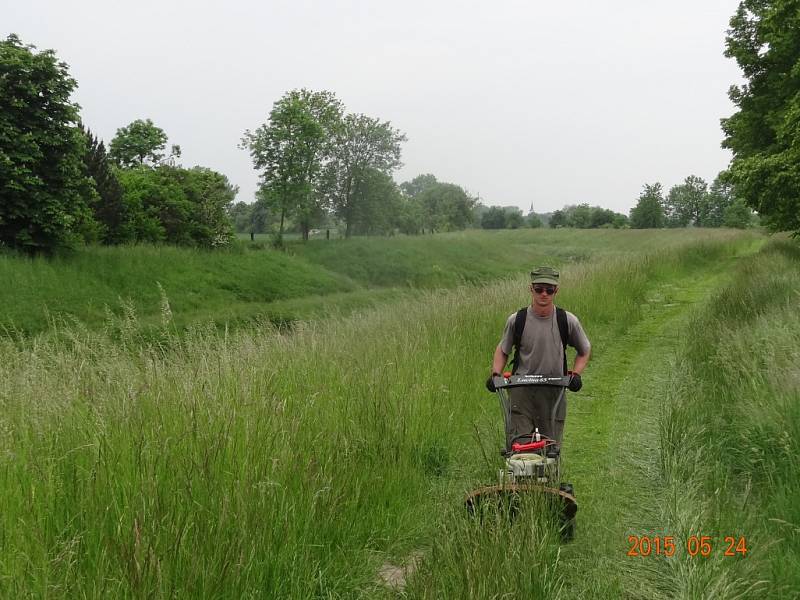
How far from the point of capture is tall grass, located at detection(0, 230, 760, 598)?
8.66ft

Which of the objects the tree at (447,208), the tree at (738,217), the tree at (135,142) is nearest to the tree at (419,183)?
the tree at (447,208)

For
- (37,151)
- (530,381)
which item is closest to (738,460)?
(530,381)

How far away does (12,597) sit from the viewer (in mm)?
2311

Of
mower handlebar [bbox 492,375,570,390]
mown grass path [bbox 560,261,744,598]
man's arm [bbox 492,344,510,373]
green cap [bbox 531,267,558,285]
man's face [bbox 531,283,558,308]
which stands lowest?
mown grass path [bbox 560,261,744,598]

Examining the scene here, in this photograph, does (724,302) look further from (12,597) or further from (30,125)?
(30,125)

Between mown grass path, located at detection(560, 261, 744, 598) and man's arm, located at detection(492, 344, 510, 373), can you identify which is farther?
man's arm, located at detection(492, 344, 510, 373)

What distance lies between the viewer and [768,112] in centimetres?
1756

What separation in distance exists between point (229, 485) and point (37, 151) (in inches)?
849

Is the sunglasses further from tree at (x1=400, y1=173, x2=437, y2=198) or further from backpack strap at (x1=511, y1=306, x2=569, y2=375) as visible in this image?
tree at (x1=400, y1=173, x2=437, y2=198)

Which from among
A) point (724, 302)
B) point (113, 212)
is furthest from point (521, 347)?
point (113, 212)

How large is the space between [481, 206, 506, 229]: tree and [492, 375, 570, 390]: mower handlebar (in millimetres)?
99312

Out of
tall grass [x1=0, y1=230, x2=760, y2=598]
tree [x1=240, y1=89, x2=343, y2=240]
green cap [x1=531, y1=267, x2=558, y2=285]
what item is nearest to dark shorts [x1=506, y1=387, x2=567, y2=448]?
tall grass [x1=0, y1=230, x2=760, y2=598]

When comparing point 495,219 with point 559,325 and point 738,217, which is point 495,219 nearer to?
point 738,217

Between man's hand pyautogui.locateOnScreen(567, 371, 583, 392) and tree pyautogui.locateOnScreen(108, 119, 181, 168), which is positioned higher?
tree pyautogui.locateOnScreen(108, 119, 181, 168)
